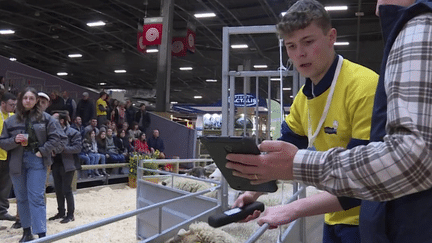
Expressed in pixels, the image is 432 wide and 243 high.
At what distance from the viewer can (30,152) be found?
4.49 meters

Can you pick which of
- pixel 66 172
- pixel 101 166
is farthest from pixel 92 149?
pixel 66 172

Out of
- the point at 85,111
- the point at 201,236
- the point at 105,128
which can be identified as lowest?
the point at 201,236

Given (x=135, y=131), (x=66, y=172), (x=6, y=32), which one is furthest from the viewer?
(x=6, y=32)

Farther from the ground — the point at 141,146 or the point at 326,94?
the point at 326,94

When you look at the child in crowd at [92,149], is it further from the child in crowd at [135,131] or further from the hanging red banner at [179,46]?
the hanging red banner at [179,46]

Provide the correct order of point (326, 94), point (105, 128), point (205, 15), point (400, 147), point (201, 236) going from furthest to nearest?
point (205, 15) → point (105, 128) → point (201, 236) → point (326, 94) → point (400, 147)

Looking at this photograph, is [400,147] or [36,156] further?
[36,156]

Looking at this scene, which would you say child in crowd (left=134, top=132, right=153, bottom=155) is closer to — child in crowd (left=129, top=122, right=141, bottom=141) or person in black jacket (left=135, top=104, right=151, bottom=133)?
child in crowd (left=129, top=122, right=141, bottom=141)

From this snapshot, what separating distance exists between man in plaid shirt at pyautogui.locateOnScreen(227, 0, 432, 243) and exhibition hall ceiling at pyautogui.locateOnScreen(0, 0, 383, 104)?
12.2 metres

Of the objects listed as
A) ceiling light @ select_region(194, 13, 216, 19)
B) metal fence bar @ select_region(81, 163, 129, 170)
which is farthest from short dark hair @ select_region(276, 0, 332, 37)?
ceiling light @ select_region(194, 13, 216, 19)

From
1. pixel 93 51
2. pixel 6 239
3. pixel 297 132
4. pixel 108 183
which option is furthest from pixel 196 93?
pixel 297 132

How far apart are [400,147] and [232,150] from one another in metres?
0.29

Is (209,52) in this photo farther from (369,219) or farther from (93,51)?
(369,219)

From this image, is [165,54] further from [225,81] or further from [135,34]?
[225,81]
